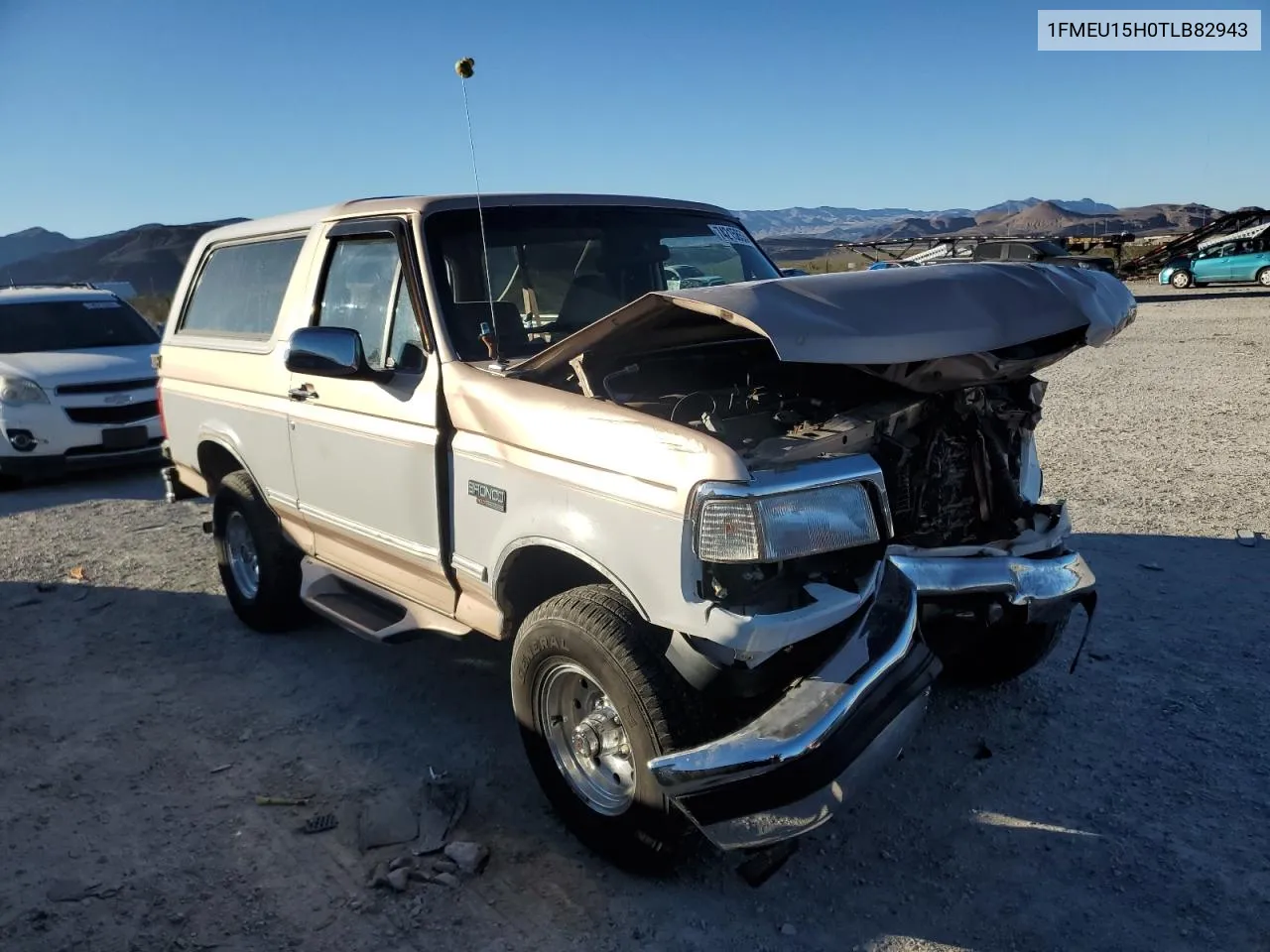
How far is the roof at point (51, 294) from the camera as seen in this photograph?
10.3 metres

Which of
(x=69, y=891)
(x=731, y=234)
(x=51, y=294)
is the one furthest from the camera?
(x=51, y=294)

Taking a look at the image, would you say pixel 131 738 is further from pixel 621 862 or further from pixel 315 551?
pixel 621 862

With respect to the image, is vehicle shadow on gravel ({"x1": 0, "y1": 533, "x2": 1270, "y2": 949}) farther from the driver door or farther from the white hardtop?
the white hardtop

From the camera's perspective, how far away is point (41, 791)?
3.74 meters

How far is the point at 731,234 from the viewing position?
4914mm

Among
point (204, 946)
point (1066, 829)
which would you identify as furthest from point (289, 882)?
point (1066, 829)

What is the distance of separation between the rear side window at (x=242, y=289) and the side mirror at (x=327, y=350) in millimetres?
1153

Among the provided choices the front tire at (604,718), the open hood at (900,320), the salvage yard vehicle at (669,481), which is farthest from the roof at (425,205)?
the front tire at (604,718)

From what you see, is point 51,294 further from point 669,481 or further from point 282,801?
point 669,481

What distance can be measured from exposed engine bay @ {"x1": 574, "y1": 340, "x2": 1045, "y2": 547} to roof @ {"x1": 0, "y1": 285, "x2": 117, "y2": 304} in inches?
375

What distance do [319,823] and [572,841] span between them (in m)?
0.95

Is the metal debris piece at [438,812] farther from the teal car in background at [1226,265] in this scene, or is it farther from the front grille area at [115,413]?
the teal car in background at [1226,265]

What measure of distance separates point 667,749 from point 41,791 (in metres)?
2.70

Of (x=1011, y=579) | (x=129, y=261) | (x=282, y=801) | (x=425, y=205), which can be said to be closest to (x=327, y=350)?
(x=425, y=205)
